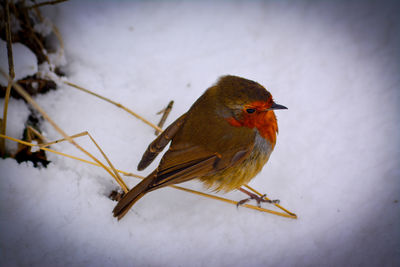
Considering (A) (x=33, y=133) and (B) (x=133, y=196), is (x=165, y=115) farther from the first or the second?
(A) (x=33, y=133)

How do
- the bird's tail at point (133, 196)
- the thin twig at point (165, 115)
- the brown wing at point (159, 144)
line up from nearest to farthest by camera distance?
1. the bird's tail at point (133, 196)
2. the brown wing at point (159, 144)
3. the thin twig at point (165, 115)

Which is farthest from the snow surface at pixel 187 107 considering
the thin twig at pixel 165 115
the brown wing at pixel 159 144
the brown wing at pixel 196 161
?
the brown wing at pixel 196 161

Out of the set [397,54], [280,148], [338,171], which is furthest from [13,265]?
[397,54]

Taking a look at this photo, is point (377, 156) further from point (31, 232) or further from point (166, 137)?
point (31, 232)

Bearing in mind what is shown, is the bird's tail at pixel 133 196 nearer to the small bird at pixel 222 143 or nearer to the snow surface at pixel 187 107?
the small bird at pixel 222 143

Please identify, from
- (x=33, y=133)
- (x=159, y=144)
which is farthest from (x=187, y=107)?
(x=33, y=133)

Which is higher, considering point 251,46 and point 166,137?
point 251,46

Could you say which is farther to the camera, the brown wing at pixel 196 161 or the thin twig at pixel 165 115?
the thin twig at pixel 165 115
